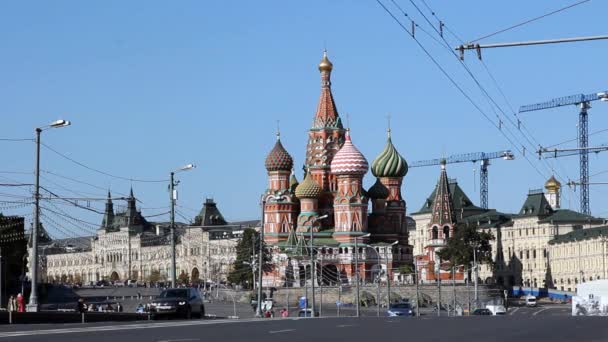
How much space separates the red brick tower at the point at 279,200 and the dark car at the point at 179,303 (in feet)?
372

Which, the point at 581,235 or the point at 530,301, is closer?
the point at 530,301

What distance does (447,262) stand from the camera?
169875 millimetres

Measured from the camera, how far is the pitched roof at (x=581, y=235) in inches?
6742

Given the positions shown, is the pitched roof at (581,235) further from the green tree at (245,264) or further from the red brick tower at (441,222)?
the green tree at (245,264)

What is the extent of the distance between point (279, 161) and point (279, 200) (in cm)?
527

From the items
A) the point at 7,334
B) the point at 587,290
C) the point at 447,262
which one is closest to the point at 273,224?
the point at 447,262

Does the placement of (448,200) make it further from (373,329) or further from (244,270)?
(373,329)

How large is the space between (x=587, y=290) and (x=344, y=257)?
241ft

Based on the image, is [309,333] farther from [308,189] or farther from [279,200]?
[279,200]

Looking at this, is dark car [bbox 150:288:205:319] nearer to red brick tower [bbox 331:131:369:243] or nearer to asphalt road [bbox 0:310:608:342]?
Answer: asphalt road [bbox 0:310:608:342]

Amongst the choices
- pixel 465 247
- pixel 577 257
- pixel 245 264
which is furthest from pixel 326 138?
pixel 577 257

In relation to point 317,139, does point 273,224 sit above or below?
below

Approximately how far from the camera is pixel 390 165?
565 feet

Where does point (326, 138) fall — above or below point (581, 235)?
above
